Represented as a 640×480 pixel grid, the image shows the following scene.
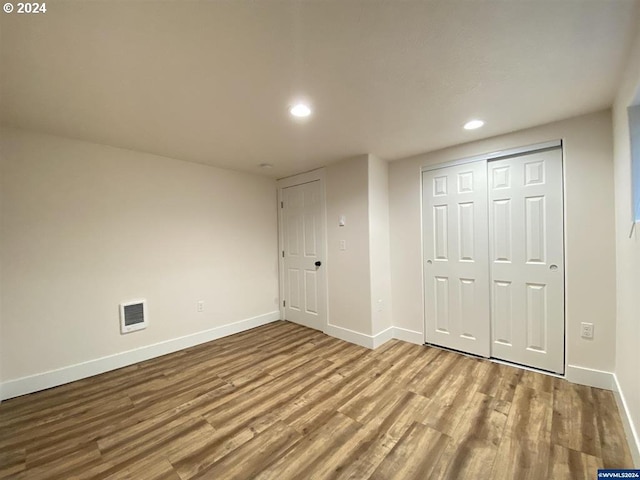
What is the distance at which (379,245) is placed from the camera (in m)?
3.07

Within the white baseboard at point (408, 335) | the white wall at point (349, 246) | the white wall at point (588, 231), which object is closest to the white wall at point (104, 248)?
the white wall at point (349, 246)

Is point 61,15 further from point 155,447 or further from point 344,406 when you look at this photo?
point 344,406

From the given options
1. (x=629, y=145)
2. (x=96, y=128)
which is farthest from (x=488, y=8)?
(x=96, y=128)

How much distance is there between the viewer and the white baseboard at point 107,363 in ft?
6.95

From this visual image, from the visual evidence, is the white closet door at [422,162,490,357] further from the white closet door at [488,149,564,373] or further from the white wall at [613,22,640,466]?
the white wall at [613,22,640,466]

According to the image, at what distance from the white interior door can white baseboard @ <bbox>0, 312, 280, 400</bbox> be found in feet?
2.68

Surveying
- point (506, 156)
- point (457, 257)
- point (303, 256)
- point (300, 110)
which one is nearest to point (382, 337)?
point (457, 257)

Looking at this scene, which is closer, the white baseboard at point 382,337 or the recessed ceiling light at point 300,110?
the recessed ceiling light at point 300,110

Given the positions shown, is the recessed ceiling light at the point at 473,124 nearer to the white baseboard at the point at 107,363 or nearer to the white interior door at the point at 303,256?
the white interior door at the point at 303,256

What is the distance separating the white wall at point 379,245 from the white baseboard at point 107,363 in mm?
1883

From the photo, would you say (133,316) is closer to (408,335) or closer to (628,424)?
(408,335)

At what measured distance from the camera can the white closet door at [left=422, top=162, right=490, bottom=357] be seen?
8.48ft

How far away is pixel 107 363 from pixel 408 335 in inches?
Result: 126

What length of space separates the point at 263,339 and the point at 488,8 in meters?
3.43
